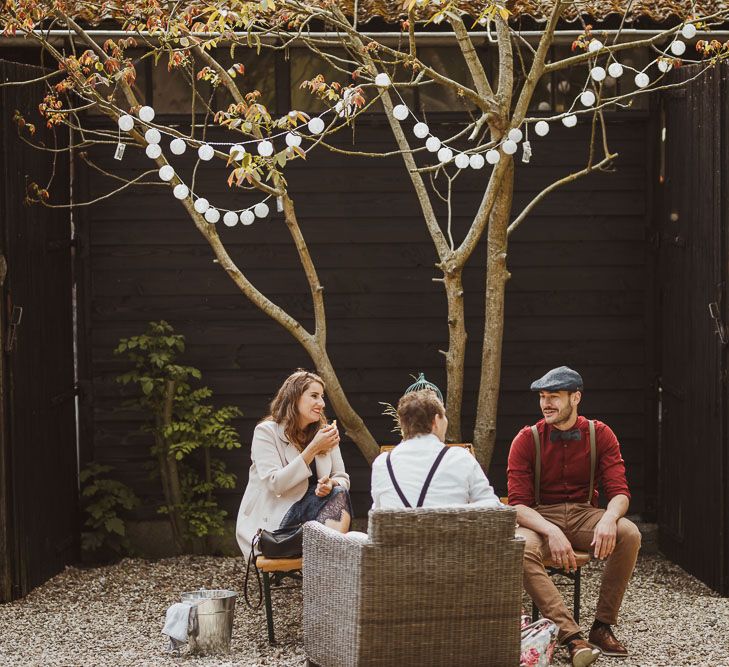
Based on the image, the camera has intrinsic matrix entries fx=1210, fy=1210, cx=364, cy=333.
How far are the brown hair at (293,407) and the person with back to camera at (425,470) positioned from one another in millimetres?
1058

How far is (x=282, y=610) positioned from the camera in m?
6.71

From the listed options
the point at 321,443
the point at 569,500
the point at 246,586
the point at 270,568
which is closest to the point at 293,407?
the point at 321,443

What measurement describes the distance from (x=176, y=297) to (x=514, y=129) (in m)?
2.71

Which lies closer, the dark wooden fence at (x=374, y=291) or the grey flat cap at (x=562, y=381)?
the grey flat cap at (x=562, y=381)

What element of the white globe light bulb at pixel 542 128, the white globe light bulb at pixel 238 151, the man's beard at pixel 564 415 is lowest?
the man's beard at pixel 564 415

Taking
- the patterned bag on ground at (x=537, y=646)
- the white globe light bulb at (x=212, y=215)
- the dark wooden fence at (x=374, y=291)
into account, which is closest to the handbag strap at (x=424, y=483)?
the patterned bag on ground at (x=537, y=646)

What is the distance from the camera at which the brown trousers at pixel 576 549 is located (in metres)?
5.78

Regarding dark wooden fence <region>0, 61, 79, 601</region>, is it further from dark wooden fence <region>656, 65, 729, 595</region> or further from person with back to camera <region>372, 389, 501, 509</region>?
dark wooden fence <region>656, 65, 729, 595</region>

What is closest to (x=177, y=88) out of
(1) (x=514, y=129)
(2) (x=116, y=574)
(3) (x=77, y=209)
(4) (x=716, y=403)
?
(3) (x=77, y=209)

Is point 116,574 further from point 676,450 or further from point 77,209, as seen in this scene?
point 676,450

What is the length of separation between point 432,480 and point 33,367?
2.95 m

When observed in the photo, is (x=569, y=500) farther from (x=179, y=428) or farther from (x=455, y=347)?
(x=179, y=428)

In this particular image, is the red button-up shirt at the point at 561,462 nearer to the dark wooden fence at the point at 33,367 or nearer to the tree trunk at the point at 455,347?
the tree trunk at the point at 455,347

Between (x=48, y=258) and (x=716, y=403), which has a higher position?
(x=48, y=258)
